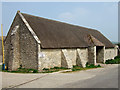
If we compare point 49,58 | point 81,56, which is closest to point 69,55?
point 81,56

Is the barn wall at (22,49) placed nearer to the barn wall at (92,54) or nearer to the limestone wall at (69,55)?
the limestone wall at (69,55)

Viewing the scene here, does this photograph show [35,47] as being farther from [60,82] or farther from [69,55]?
[60,82]

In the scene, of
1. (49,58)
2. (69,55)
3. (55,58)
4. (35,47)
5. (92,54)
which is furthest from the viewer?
(92,54)

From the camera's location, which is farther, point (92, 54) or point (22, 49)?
point (92, 54)

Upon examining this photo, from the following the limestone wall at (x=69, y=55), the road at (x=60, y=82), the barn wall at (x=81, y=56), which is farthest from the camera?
the barn wall at (x=81, y=56)

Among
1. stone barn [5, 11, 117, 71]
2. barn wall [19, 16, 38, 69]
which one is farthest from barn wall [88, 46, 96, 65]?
barn wall [19, 16, 38, 69]

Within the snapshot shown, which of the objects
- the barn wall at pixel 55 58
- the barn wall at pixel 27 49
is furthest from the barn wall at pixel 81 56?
the barn wall at pixel 27 49

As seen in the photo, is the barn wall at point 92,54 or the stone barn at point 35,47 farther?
the barn wall at point 92,54

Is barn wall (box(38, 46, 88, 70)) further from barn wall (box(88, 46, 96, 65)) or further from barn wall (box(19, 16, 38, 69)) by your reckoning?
barn wall (box(88, 46, 96, 65))

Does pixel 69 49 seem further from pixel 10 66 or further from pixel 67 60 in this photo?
pixel 10 66

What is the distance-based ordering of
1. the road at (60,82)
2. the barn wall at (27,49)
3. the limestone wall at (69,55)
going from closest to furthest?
the road at (60,82)
the barn wall at (27,49)
the limestone wall at (69,55)

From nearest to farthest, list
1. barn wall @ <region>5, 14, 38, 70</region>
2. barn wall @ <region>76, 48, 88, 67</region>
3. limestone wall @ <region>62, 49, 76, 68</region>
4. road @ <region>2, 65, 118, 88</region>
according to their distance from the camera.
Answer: road @ <region>2, 65, 118, 88</region> → barn wall @ <region>5, 14, 38, 70</region> → limestone wall @ <region>62, 49, 76, 68</region> → barn wall @ <region>76, 48, 88, 67</region>

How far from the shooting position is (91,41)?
70.1 feet

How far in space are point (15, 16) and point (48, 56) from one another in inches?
257
